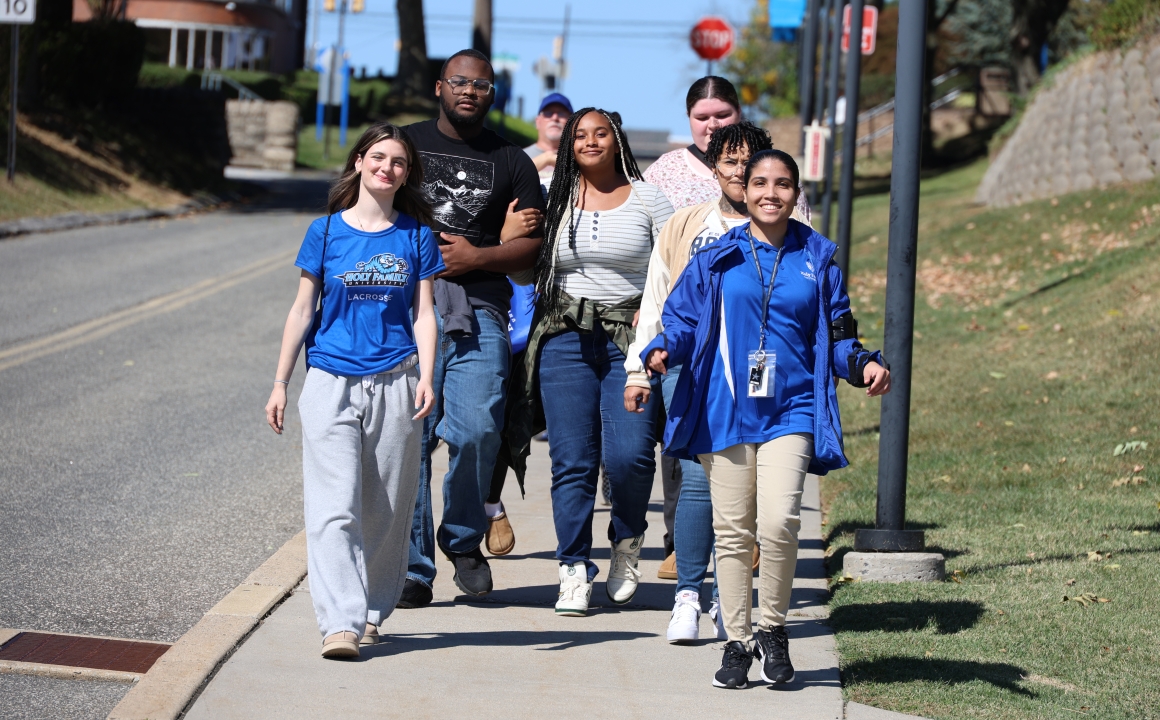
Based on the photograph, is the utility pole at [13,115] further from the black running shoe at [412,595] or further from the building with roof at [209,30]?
the building with roof at [209,30]

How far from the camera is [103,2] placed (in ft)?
96.0

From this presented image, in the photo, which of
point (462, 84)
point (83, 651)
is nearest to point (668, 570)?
point (462, 84)

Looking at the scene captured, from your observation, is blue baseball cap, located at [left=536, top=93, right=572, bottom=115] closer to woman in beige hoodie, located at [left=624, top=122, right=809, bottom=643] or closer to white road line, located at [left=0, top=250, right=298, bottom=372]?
woman in beige hoodie, located at [left=624, top=122, right=809, bottom=643]

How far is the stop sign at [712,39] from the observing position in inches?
1254

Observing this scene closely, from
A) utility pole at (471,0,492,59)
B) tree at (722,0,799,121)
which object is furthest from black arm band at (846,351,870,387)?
tree at (722,0,799,121)

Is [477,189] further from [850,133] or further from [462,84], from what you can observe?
[850,133]

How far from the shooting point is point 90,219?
69.6ft

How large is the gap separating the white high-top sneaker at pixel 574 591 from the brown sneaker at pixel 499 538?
0.92m

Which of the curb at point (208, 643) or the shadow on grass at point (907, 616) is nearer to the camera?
the curb at point (208, 643)

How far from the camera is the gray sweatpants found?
15.1 feet

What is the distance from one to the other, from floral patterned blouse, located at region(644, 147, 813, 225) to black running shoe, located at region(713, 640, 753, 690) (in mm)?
2026

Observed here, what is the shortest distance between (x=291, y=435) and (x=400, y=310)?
16.0ft

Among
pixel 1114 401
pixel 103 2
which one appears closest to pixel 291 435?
pixel 1114 401

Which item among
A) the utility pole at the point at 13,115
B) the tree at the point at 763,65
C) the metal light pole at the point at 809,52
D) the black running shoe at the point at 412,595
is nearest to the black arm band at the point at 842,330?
the black running shoe at the point at 412,595
